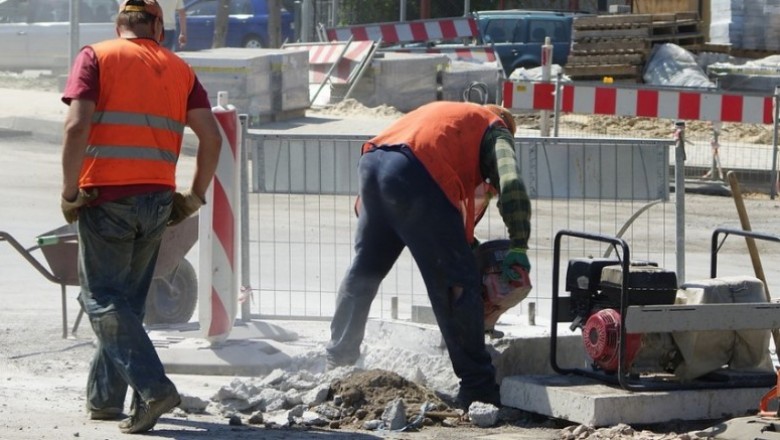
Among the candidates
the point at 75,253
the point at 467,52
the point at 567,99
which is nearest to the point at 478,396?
the point at 75,253

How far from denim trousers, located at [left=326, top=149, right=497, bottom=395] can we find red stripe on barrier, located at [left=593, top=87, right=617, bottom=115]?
10.8 m

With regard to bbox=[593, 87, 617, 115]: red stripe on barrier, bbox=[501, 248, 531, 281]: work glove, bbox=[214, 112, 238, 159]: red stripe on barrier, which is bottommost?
bbox=[593, 87, 617, 115]: red stripe on barrier

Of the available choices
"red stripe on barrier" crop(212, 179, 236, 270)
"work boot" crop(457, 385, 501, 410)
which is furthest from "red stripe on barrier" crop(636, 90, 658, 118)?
"work boot" crop(457, 385, 501, 410)

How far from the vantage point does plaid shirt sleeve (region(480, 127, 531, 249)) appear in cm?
642

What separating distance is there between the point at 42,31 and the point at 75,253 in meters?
19.4

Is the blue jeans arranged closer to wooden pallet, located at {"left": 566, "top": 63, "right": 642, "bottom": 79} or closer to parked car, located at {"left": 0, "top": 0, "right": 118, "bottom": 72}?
wooden pallet, located at {"left": 566, "top": 63, "right": 642, "bottom": 79}

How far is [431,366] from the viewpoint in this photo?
7355mm

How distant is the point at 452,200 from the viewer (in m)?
6.60

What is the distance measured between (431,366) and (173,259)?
1.72 meters

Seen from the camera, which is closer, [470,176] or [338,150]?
[470,176]

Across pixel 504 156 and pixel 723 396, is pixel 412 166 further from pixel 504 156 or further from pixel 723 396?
pixel 723 396

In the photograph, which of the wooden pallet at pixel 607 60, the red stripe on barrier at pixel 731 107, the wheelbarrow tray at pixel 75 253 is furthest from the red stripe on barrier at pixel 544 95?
the wheelbarrow tray at pixel 75 253

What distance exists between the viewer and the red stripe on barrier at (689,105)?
1700 cm

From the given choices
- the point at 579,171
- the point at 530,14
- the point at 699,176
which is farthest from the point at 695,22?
the point at 579,171
